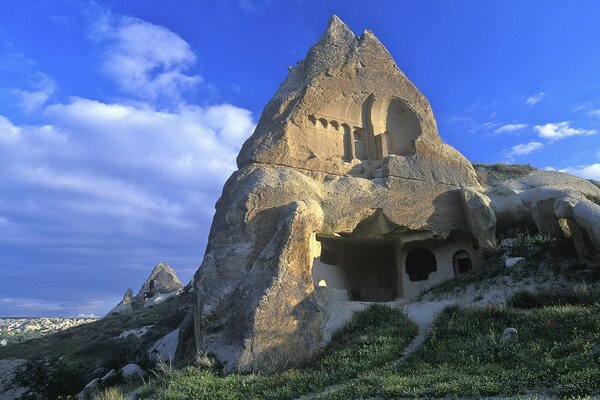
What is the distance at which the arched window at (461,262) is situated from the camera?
1788cm

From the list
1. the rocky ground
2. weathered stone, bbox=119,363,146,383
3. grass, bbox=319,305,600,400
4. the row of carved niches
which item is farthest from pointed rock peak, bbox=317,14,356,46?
the rocky ground

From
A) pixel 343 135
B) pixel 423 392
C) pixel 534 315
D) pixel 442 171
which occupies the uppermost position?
pixel 343 135

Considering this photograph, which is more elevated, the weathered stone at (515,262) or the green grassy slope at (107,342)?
the weathered stone at (515,262)

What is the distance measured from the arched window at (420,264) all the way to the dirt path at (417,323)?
14.7ft

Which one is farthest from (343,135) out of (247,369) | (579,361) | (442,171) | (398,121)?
(579,361)

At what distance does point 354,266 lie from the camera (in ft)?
61.6

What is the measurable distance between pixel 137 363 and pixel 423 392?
12.2m

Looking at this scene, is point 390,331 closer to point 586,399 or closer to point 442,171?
point 586,399

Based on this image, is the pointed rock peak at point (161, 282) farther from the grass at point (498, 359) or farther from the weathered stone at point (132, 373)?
the grass at point (498, 359)

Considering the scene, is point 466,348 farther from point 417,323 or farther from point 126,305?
Result: point 126,305

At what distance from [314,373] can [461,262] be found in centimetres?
1010

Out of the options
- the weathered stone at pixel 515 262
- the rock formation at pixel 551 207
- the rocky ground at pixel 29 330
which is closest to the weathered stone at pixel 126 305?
the rocky ground at pixel 29 330

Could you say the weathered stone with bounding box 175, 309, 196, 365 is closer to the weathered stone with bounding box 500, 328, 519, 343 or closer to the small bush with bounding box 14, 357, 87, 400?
the small bush with bounding box 14, 357, 87, 400

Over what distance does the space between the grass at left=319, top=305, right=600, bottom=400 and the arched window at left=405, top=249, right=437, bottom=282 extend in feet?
23.2
